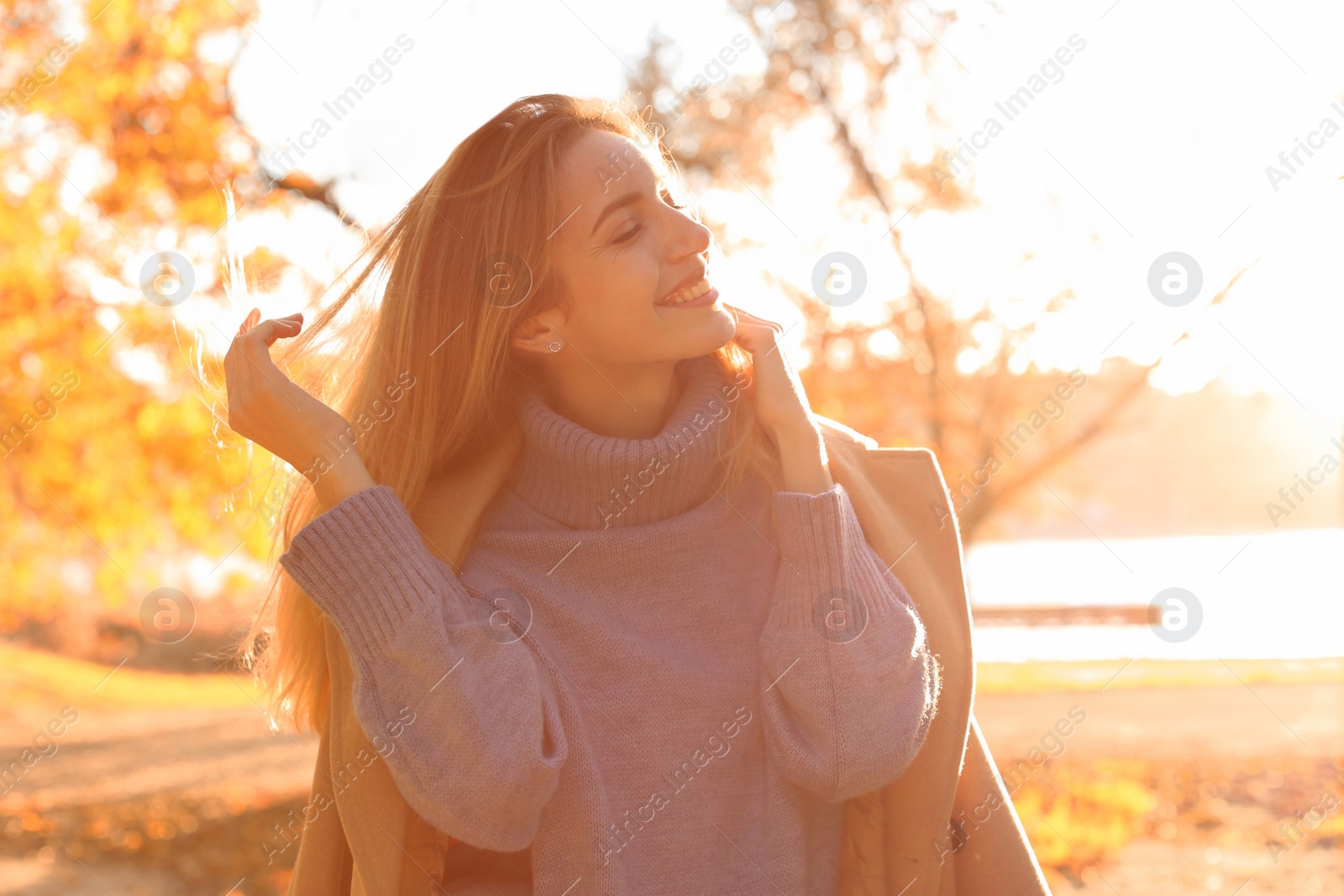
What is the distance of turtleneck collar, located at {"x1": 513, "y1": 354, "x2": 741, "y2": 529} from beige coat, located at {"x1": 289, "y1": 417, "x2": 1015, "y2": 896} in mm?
113

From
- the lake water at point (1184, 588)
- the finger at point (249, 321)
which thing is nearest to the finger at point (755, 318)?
the finger at point (249, 321)

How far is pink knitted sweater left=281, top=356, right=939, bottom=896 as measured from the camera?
2.00 meters

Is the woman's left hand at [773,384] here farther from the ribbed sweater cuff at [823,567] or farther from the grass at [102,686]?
the grass at [102,686]

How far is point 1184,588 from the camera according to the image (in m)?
17.9

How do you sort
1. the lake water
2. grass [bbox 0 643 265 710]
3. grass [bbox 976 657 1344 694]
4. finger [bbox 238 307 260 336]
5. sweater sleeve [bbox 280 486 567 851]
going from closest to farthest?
sweater sleeve [bbox 280 486 567 851]
finger [bbox 238 307 260 336]
grass [bbox 976 657 1344 694]
grass [bbox 0 643 265 710]
the lake water

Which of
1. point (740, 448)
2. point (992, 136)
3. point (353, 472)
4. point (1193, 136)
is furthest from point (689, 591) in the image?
point (1193, 136)

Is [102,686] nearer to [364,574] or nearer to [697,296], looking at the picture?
[364,574]

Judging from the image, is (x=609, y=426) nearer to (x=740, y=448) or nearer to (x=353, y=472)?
(x=740, y=448)

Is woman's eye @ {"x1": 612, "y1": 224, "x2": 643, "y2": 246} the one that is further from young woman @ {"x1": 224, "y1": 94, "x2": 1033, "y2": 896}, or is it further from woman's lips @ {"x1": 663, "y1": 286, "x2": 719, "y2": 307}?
woman's lips @ {"x1": 663, "y1": 286, "x2": 719, "y2": 307}

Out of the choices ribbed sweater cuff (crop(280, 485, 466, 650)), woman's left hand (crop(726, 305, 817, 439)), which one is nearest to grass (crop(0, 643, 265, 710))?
ribbed sweater cuff (crop(280, 485, 466, 650))

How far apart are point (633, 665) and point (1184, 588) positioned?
17.8 metres

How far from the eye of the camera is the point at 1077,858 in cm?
551

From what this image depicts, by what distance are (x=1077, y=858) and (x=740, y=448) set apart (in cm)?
417

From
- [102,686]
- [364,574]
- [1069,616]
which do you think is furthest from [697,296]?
[1069,616]
